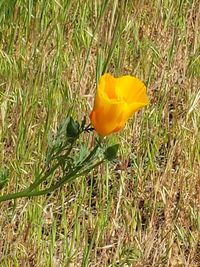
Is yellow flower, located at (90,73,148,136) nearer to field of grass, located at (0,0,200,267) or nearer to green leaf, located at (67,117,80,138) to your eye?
green leaf, located at (67,117,80,138)

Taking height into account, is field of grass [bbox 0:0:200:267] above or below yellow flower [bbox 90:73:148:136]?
below

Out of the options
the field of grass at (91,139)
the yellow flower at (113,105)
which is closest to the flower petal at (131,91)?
the yellow flower at (113,105)

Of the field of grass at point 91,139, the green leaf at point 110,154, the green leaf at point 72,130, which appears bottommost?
the field of grass at point 91,139

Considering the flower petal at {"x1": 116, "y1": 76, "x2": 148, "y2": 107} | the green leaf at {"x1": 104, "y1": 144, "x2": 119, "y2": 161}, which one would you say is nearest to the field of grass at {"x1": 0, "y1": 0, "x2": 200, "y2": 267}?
the flower petal at {"x1": 116, "y1": 76, "x2": 148, "y2": 107}

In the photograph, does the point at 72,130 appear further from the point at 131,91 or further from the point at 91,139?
the point at 91,139

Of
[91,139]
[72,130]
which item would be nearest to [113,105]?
[72,130]

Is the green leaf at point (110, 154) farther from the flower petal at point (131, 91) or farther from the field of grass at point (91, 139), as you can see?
the field of grass at point (91, 139)
